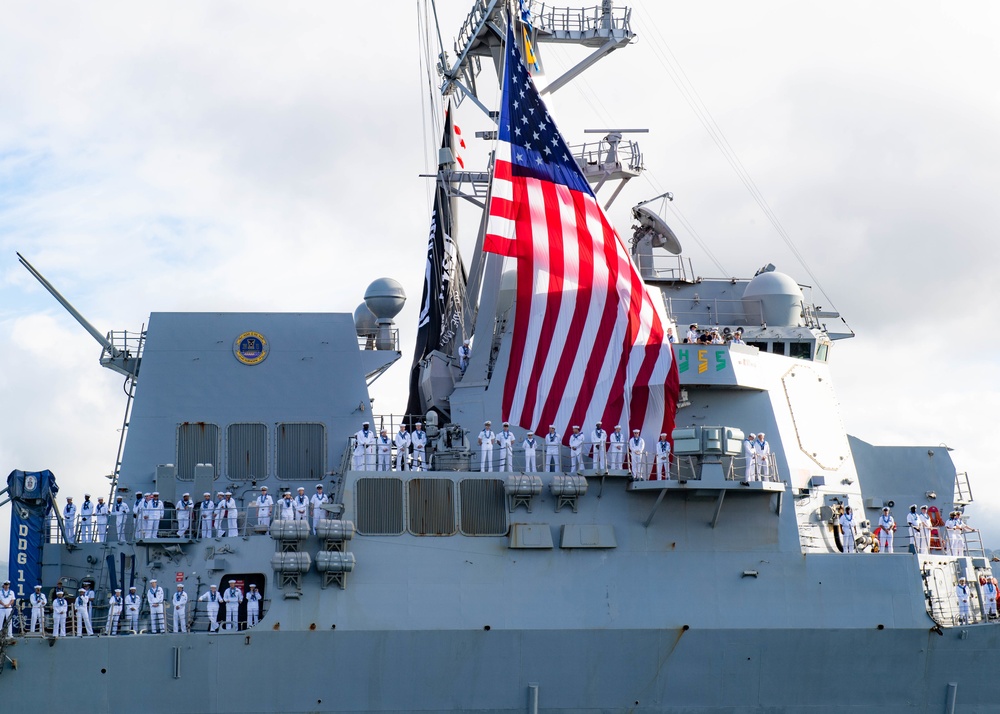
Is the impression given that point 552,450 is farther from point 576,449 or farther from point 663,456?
point 663,456

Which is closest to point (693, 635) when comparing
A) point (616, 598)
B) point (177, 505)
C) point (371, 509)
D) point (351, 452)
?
point (616, 598)

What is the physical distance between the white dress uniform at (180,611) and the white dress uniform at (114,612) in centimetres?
81

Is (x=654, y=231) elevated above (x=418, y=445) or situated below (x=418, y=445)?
above

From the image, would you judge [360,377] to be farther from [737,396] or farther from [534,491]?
[737,396]

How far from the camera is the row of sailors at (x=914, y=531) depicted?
20.0 metres

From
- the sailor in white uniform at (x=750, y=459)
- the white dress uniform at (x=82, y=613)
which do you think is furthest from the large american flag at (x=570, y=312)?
the white dress uniform at (x=82, y=613)

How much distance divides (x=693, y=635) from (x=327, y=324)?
28.3ft

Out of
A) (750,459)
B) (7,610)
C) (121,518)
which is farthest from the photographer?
(121,518)

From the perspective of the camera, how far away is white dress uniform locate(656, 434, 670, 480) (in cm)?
1973

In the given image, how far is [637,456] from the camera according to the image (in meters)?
19.8

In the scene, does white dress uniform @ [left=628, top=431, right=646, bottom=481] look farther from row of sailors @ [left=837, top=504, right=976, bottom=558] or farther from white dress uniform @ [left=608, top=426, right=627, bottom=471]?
row of sailors @ [left=837, top=504, right=976, bottom=558]

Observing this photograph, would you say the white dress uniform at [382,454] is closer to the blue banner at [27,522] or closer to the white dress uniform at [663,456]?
the white dress uniform at [663,456]

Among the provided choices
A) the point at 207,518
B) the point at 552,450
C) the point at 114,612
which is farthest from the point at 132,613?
the point at 552,450

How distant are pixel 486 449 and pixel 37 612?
6913mm
